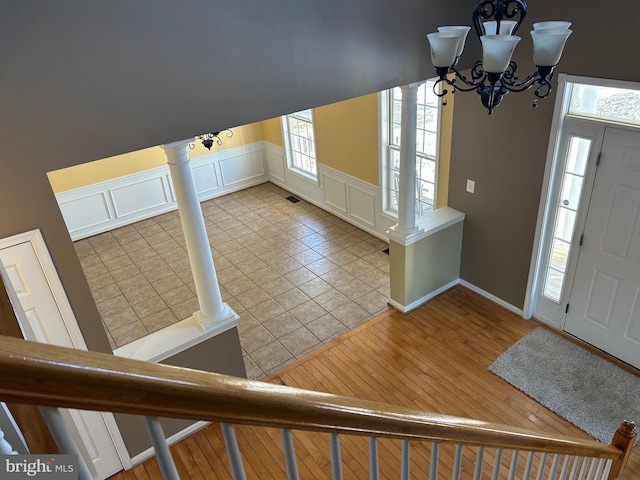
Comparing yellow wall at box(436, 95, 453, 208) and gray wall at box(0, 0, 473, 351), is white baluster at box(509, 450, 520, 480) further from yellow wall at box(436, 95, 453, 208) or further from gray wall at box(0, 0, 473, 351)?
yellow wall at box(436, 95, 453, 208)

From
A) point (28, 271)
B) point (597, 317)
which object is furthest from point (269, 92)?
point (597, 317)

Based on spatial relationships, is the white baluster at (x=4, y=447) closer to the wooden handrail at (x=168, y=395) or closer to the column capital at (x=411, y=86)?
the wooden handrail at (x=168, y=395)

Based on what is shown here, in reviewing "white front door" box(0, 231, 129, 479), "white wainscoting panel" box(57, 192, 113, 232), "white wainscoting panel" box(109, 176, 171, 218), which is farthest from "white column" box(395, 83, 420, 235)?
"white wainscoting panel" box(57, 192, 113, 232)

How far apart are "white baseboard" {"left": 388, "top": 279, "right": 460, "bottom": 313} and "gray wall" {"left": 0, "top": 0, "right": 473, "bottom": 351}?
8.29 ft

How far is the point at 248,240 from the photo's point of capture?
6711mm

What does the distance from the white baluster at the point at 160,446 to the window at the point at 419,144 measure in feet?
15.6

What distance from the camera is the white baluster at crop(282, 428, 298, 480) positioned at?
754 millimetres

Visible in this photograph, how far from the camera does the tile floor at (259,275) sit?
4879mm

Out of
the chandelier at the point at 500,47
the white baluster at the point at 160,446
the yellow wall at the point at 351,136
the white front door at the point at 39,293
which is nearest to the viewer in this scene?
the white baluster at the point at 160,446

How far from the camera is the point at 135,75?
7.98ft

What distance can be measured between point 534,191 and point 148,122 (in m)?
3.28

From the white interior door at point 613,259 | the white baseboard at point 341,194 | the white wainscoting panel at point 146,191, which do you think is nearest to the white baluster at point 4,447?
the white interior door at point 613,259

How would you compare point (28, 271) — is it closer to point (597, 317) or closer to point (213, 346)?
point (213, 346)

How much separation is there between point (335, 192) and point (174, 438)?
171 inches
